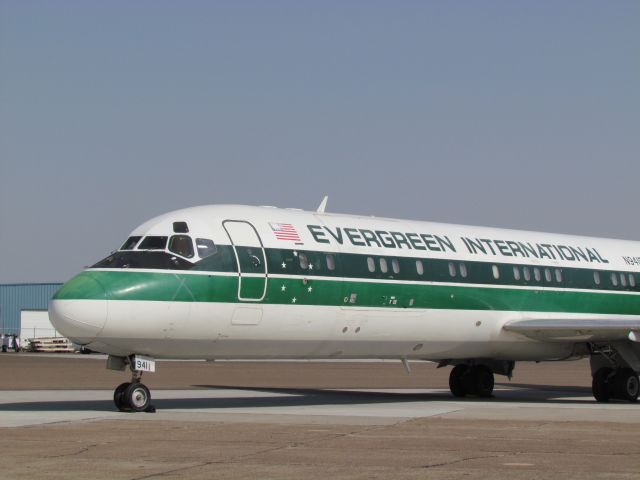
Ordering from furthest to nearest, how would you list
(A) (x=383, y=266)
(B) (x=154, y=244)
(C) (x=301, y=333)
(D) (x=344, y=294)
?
(A) (x=383, y=266), (D) (x=344, y=294), (C) (x=301, y=333), (B) (x=154, y=244)

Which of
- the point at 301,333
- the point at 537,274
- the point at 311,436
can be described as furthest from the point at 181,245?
the point at 537,274

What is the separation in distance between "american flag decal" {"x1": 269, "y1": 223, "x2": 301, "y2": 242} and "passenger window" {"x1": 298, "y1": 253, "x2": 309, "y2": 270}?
0.37 metres

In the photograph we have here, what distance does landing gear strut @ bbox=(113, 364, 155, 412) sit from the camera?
68.0ft

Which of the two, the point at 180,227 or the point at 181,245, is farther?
the point at 180,227

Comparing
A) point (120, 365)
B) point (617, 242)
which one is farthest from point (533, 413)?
point (617, 242)

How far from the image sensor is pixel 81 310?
19953 mm

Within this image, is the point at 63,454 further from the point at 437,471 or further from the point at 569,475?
the point at 569,475

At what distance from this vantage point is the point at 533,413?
2169cm

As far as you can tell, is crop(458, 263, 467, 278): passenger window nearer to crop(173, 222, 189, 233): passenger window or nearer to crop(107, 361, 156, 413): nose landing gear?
crop(173, 222, 189, 233): passenger window

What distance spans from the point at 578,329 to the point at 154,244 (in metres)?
10.5

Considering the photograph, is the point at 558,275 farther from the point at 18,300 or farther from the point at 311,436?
the point at 18,300

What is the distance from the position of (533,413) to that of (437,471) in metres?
9.35

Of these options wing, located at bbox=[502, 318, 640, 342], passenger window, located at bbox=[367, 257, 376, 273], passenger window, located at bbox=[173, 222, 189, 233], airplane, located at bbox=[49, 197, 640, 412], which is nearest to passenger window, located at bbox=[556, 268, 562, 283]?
airplane, located at bbox=[49, 197, 640, 412]

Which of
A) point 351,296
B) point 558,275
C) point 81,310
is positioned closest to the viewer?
point 81,310
